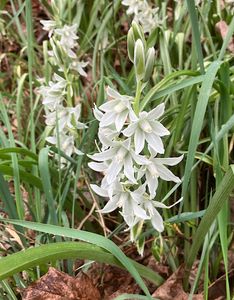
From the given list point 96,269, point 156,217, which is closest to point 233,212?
point 96,269

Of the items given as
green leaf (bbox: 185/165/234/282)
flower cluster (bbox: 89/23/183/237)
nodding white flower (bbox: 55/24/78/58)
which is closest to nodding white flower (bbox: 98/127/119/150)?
flower cluster (bbox: 89/23/183/237)

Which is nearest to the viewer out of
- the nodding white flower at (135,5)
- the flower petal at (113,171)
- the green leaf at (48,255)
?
the green leaf at (48,255)

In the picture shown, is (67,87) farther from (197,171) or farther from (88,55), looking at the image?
(88,55)

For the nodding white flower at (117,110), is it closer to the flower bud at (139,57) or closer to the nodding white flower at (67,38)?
the flower bud at (139,57)

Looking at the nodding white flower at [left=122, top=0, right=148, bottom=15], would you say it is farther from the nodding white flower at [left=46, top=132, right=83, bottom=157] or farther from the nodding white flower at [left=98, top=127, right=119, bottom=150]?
the nodding white flower at [left=98, top=127, right=119, bottom=150]

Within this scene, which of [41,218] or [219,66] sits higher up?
[219,66]

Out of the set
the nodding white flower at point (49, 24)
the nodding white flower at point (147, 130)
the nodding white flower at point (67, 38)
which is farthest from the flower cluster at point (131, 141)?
the nodding white flower at point (49, 24)

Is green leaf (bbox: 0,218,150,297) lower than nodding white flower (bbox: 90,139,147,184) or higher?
lower

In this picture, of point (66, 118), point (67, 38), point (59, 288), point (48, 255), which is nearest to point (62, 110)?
point (66, 118)
